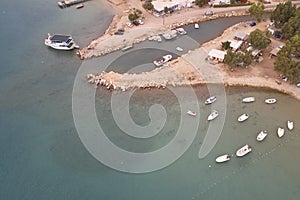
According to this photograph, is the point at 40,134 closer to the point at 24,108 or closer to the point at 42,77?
the point at 24,108

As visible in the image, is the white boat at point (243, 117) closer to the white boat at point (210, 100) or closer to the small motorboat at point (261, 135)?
the small motorboat at point (261, 135)

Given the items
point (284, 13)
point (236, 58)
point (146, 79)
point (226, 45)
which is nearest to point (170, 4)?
point (226, 45)

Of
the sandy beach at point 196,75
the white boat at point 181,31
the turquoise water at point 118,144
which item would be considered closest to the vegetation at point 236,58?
the sandy beach at point 196,75

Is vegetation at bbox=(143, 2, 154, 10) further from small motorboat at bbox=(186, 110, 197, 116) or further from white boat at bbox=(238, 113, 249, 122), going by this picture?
white boat at bbox=(238, 113, 249, 122)

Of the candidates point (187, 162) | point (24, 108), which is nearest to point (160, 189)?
point (187, 162)

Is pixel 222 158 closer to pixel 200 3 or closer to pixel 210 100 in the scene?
pixel 210 100

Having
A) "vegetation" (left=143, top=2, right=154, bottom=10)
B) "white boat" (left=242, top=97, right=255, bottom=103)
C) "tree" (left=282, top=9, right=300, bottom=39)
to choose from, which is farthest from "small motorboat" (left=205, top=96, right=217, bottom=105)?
"vegetation" (left=143, top=2, right=154, bottom=10)
